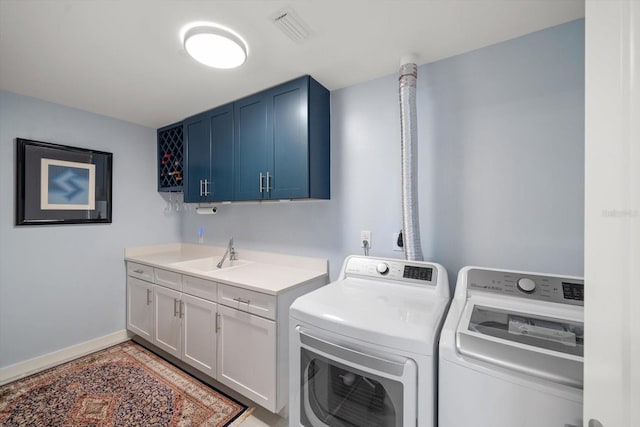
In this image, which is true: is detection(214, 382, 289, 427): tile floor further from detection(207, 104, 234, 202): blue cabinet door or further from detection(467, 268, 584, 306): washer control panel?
detection(207, 104, 234, 202): blue cabinet door

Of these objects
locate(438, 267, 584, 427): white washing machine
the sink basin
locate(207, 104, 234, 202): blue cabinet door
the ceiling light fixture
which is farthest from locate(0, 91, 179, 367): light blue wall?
locate(438, 267, 584, 427): white washing machine

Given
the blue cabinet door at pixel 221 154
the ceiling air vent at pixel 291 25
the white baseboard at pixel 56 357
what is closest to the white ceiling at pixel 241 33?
the ceiling air vent at pixel 291 25

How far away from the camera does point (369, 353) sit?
3.32 feet

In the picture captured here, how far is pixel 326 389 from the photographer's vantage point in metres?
1.20

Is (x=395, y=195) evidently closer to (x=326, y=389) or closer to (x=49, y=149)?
(x=326, y=389)

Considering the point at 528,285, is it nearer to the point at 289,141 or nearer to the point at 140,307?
the point at 289,141

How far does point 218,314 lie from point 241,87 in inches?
65.8

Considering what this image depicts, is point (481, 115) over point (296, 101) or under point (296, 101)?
under

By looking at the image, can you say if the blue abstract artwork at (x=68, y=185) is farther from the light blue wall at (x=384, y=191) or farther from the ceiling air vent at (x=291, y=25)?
the ceiling air vent at (x=291, y=25)

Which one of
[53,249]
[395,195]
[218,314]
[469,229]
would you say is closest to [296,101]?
[395,195]

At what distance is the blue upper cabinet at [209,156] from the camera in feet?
7.25

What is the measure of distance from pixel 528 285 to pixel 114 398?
8.72 ft

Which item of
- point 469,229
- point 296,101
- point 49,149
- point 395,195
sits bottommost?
point 469,229

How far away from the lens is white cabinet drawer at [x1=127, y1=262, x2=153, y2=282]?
240cm
